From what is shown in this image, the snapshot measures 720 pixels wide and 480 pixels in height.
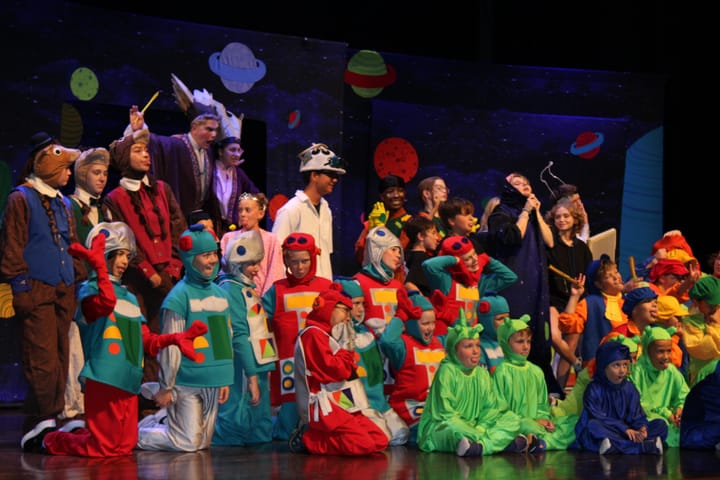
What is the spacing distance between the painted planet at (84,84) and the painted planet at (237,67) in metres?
0.98

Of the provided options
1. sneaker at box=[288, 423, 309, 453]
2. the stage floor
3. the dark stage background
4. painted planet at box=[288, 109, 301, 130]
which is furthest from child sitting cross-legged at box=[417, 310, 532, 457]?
painted planet at box=[288, 109, 301, 130]

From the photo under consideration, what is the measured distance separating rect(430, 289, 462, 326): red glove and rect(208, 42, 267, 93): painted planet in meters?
2.93

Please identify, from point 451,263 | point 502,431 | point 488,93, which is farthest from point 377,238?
point 488,93

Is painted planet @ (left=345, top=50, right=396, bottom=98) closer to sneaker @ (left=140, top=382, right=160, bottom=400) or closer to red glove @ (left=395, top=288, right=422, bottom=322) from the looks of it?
red glove @ (left=395, top=288, right=422, bottom=322)

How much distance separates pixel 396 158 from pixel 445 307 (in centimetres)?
336

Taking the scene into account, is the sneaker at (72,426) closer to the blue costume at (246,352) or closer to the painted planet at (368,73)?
the blue costume at (246,352)

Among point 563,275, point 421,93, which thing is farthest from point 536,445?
point 421,93

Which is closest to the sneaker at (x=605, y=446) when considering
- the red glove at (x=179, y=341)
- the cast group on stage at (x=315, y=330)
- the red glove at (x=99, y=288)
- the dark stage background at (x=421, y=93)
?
the cast group on stage at (x=315, y=330)

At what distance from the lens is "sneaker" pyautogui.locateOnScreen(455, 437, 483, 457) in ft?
19.8

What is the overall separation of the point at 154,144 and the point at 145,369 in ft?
6.01

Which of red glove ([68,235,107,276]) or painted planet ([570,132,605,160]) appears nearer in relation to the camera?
red glove ([68,235,107,276])

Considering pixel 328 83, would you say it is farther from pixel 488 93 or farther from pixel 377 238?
pixel 377 238

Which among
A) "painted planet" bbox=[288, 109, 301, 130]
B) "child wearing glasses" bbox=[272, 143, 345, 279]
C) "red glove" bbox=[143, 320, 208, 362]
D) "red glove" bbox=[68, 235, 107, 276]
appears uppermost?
"painted planet" bbox=[288, 109, 301, 130]

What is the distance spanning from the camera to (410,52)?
11211 mm
